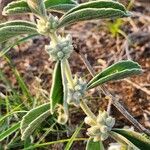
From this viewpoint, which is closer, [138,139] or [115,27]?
[138,139]

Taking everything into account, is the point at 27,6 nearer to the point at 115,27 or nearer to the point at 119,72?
the point at 119,72

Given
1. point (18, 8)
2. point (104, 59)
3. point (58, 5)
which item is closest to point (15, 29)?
point (18, 8)

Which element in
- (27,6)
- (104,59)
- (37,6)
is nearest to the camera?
(37,6)

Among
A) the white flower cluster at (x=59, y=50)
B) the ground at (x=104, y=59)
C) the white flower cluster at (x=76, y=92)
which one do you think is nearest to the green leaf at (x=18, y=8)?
the white flower cluster at (x=59, y=50)

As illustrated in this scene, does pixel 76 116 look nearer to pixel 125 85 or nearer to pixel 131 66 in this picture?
pixel 125 85

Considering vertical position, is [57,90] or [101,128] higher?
[57,90]

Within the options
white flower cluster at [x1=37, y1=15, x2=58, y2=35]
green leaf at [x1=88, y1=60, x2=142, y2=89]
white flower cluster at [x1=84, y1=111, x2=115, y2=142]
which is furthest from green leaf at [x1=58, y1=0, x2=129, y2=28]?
white flower cluster at [x1=84, y1=111, x2=115, y2=142]

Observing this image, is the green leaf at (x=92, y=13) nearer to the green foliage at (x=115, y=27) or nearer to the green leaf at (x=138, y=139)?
the green leaf at (x=138, y=139)
